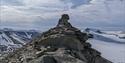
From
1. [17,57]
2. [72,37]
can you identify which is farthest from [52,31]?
[17,57]

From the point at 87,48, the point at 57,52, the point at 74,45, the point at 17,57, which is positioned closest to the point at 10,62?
the point at 17,57

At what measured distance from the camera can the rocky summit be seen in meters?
27.5

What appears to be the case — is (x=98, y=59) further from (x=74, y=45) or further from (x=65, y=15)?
(x=65, y=15)

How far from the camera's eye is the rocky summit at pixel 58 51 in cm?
2750

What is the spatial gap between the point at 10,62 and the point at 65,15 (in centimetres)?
1331

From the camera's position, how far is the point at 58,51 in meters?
30.0

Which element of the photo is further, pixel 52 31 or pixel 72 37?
pixel 52 31

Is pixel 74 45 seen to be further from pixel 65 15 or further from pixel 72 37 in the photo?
pixel 65 15

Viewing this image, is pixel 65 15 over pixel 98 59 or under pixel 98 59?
over

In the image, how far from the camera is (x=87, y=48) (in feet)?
118

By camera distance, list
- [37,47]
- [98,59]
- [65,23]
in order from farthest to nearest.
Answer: [65,23] < [98,59] < [37,47]

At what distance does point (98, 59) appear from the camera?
35.1 m

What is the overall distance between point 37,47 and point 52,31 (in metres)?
4.49

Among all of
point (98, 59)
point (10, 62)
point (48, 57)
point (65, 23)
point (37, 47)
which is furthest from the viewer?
point (65, 23)
